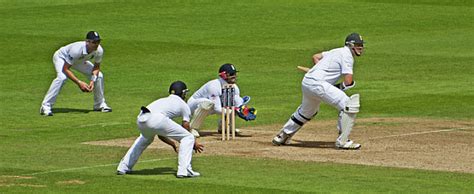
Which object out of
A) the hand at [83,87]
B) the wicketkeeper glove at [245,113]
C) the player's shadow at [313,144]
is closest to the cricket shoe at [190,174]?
the player's shadow at [313,144]

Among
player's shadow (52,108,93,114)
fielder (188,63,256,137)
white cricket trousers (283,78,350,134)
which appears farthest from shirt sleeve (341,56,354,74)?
player's shadow (52,108,93,114)

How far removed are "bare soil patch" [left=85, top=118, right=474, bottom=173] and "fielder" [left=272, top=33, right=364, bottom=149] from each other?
244mm

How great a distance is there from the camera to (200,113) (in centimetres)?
2600

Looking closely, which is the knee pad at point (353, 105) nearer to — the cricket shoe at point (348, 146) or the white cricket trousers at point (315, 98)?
the white cricket trousers at point (315, 98)

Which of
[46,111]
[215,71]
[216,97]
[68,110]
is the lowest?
[215,71]

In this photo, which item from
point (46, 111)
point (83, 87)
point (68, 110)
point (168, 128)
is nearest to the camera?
point (168, 128)

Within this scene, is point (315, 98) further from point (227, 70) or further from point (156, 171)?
point (156, 171)

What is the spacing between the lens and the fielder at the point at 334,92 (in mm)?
24047

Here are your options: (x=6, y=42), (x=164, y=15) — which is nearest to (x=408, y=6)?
(x=164, y=15)

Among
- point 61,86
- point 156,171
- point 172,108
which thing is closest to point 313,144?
point 156,171

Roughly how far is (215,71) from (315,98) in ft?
39.4

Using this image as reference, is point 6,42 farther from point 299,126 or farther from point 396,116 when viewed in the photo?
point 299,126

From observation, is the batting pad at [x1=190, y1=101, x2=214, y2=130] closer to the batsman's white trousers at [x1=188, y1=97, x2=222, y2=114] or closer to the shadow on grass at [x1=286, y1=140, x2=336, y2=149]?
the batsman's white trousers at [x1=188, y1=97, x2=222, y2=114]

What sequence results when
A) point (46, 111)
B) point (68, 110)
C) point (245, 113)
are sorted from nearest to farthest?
point (245, 113) → point (46, 111) → point (68, 110)
